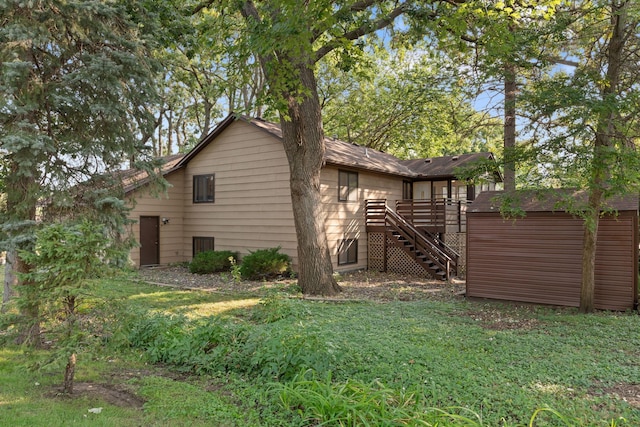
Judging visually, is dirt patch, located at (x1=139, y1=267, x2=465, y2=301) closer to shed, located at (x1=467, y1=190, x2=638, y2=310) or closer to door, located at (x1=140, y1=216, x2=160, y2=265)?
door, located at (x1=140, y1=216, x2=160, y2=265)

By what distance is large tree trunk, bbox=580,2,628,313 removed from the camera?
7.43 meters

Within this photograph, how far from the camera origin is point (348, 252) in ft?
53.1

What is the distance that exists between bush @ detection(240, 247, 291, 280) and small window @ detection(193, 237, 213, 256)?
405 centimetres

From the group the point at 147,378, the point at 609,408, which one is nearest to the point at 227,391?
the point at 147,378

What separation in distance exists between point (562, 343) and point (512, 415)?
10.4 ft

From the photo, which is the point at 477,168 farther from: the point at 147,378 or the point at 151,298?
the point at 151,298

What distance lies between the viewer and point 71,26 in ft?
20.1

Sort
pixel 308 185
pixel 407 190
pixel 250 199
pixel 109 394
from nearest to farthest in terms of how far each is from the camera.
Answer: pixel 109 394 < pixel 308 185 < pixel 250 199 < pixel 407 190

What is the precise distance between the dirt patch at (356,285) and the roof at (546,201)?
8.46 feet

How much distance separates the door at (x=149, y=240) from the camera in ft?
55.1

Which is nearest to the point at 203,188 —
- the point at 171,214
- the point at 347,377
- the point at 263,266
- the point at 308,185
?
the point at 171,214

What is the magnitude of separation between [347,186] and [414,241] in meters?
3.16

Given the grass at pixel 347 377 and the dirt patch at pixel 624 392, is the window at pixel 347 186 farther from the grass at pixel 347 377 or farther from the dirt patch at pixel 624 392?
the dirt patch at pixel 624 392

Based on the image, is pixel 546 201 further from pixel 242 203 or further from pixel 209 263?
pixel 209 263
